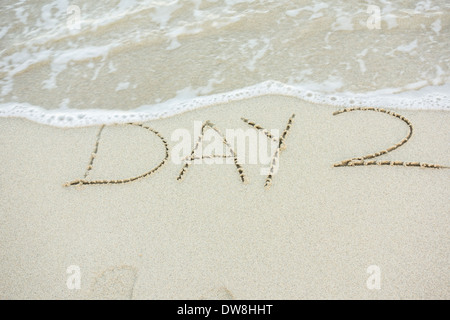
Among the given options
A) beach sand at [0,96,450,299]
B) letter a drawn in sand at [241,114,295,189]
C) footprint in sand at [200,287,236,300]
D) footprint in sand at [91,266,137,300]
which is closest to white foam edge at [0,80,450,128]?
beach sand at [0,96,450,299]

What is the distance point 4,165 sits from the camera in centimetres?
247

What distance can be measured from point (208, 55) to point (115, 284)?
2311 mm

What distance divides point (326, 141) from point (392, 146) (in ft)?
1.42

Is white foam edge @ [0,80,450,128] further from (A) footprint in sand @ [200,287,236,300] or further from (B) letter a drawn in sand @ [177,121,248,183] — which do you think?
(A) footprint in sand @ [200,287,236,300]

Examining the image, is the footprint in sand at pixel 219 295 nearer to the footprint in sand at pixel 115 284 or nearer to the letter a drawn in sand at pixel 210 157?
the footprint in sand at pixel 115 284

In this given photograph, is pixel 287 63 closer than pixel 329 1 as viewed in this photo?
Yes

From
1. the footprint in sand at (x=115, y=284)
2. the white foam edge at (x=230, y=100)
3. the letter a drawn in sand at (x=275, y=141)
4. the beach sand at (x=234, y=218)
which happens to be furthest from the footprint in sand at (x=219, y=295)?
the white foam edge at (x=230, y=100)

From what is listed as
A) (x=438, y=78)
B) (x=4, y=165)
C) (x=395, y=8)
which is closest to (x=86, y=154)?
(x=4, y=165)

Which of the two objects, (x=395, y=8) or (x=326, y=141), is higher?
(x=395, y=8)

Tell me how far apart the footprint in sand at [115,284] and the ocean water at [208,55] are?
132cm

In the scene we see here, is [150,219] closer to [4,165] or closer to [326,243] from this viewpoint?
[326,243]

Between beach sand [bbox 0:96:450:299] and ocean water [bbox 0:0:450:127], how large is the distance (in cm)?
35

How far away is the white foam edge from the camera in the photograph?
2.77 m

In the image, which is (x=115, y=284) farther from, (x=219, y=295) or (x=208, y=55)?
(x=208, y=55)
